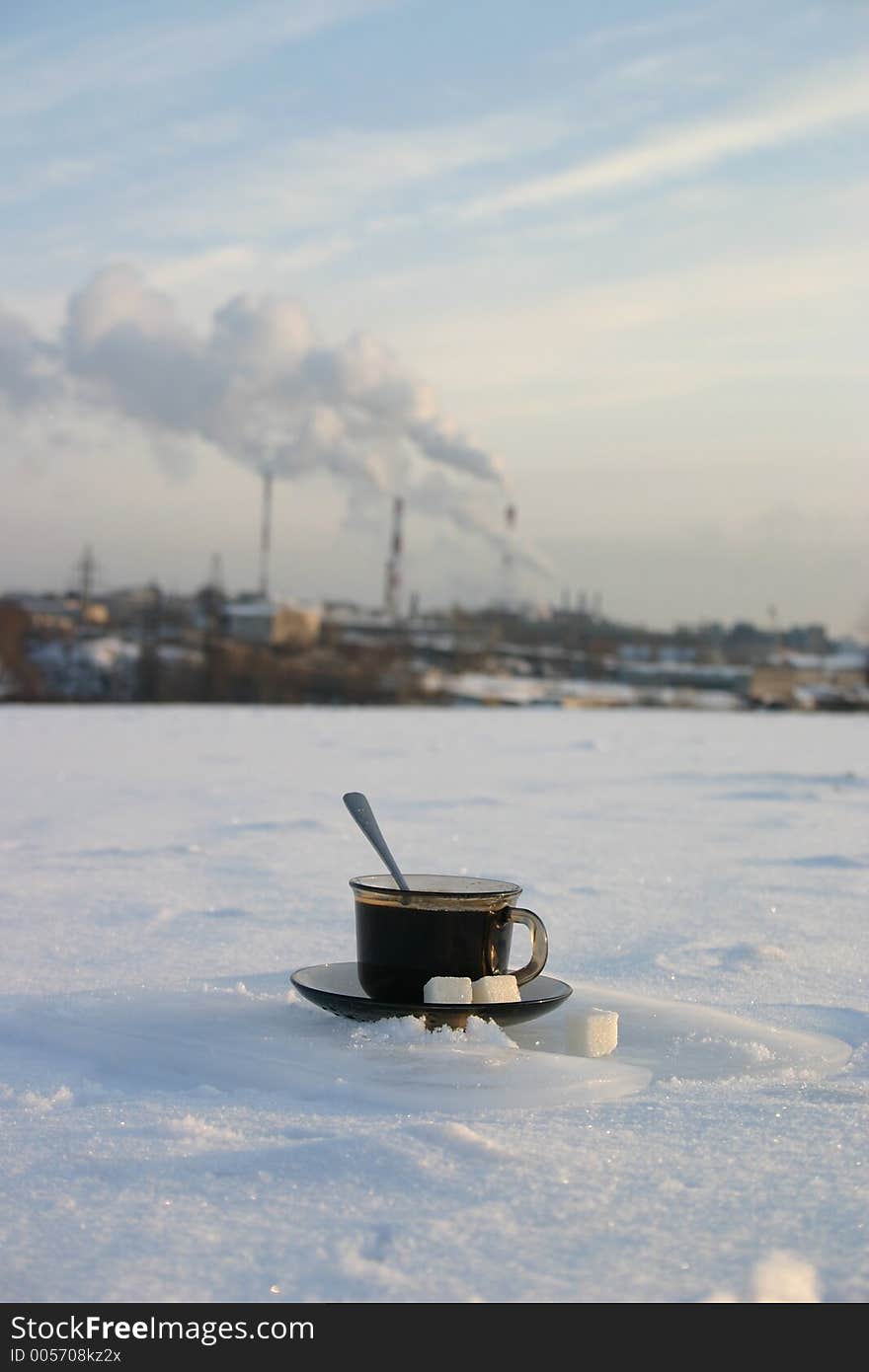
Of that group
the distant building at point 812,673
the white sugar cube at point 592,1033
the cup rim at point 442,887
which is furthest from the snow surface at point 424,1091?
the distant building at point 812,673

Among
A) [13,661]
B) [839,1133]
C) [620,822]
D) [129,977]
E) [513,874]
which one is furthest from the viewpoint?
[13,661]

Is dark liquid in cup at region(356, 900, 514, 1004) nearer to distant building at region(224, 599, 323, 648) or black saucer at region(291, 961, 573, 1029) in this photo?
black saucer at region(291, 961, 573, 1029)

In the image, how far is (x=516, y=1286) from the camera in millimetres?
1226

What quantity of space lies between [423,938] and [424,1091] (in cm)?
30

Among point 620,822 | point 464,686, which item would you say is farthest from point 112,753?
point 464,686

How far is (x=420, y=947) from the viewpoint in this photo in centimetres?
206

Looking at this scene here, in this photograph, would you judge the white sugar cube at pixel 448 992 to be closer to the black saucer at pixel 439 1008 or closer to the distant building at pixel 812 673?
the black saucer at pixel 439 1008

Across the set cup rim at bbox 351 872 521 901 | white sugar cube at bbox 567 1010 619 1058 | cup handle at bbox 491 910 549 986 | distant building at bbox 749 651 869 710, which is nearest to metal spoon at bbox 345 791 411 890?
cup rim at bbox 351 872 521 901

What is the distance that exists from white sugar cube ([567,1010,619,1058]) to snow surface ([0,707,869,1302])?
2 cm

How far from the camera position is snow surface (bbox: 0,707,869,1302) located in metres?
1.29

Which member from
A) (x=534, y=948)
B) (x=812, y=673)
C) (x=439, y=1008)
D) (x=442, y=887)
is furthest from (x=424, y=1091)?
(x=812, y=673)

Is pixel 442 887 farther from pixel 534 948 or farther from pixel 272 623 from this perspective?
pixel 272 623

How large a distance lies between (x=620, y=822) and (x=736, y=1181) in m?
3.78
